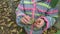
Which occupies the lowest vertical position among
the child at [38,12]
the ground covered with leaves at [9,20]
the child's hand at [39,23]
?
the ground covered with leaves at [9,20]

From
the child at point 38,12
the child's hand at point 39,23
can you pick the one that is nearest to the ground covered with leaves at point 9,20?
the child at point 38,12

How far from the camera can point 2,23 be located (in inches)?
93.5

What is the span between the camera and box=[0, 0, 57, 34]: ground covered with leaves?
2202 millimetres

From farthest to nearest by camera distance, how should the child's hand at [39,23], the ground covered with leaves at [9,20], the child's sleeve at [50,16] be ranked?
the ground covered with leaves at [9,20] → the child's sleeve at [50,16] → the child's hand at [39,23]

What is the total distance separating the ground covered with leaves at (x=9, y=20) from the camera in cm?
220

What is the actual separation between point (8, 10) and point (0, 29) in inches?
18.5

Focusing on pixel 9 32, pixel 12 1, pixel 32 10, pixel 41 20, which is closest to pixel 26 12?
pixel 32 10

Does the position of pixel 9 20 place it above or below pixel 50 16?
below

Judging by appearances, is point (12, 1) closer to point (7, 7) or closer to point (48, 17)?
point (7, 7)

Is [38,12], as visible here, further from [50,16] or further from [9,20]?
[9,20]

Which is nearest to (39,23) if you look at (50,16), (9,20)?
(50,16)

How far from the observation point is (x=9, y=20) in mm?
2414

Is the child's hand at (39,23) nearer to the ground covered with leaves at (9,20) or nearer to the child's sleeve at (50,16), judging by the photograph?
the child's sleeve at (50,16)

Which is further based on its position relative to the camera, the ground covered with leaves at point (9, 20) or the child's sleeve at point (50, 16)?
the ground covered with leaves at point (9, 20)
